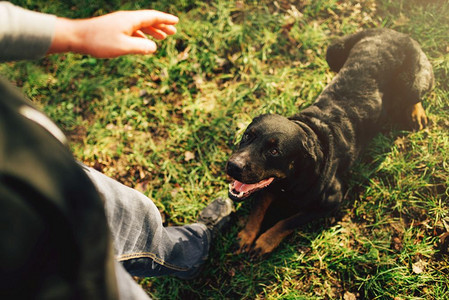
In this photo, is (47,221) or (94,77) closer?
(47,221)

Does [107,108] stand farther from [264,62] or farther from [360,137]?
[360,137]

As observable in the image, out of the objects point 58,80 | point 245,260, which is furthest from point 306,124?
point 58,80

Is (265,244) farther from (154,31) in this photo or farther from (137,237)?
(154,31)

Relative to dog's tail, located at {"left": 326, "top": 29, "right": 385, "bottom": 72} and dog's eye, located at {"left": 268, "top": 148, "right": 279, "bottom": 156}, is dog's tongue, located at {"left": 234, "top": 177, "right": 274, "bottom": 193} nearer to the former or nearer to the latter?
dog's eye, located at {"left": 268, "top": 148, "right": 279, "bottom": 156}

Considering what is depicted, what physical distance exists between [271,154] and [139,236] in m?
1.23

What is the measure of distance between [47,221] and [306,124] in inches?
96.2

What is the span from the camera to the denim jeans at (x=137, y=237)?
1.83 m

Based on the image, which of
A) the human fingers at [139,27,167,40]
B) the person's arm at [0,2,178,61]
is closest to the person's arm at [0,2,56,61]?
the person's arm at [0,2,178,61]

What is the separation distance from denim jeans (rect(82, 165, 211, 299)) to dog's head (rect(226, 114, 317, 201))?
2.36 ft

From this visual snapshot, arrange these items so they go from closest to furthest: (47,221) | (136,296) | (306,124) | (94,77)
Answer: (47,221)
(136,296)
(306,124)
(94,77)

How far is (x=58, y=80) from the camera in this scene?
4316 millimetres

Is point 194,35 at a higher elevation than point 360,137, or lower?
higher

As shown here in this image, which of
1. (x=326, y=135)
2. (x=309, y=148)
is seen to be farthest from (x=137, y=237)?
(x=326, y=135)

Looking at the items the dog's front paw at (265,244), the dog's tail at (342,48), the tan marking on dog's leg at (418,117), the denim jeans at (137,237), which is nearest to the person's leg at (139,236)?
the denim jeans at (137,237)
